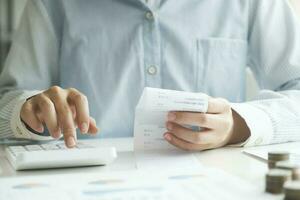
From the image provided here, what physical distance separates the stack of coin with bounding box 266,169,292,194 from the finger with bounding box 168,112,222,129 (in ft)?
0.84

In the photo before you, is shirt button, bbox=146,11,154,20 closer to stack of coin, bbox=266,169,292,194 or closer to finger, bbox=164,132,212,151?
finger, bbox=164,132,212,151

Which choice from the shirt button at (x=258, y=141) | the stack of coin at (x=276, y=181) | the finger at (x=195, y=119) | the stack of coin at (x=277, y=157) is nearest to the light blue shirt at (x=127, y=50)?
the shirt button at (x=258, y=141)

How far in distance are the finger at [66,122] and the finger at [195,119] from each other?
155 mm

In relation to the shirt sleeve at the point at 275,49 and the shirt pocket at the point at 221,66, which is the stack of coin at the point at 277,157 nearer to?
the shirt sleeve at the point at 275,49

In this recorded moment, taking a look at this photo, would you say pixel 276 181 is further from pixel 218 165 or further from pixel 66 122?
pixel 66 122

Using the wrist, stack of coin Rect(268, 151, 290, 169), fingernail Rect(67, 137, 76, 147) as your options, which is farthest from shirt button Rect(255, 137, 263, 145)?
fingernail Rect(67, 137, 76, 147)

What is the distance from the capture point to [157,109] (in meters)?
0.72

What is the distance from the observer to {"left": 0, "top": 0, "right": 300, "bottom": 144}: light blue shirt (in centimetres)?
112

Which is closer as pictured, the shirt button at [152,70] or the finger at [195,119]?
the finger at [195,119]

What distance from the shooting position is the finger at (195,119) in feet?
2.48

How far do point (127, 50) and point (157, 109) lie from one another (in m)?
0.43

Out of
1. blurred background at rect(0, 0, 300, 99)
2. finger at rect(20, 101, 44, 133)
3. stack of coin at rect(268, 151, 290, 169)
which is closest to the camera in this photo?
stack of coin at rect(268, 151, 290, 169)

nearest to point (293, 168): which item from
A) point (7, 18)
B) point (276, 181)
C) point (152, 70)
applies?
point (276, 181)

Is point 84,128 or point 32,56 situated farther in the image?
point 32,56
